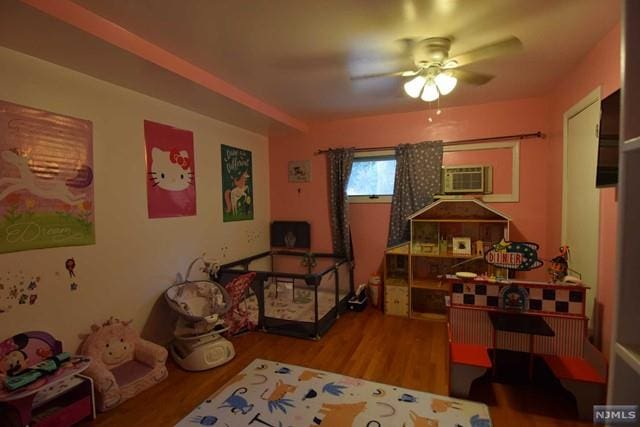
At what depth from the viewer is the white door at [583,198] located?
7.14ft

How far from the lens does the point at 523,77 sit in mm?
2670

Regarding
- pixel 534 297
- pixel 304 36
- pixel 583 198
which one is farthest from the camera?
pixel 583 198

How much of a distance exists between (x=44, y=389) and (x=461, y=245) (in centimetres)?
356

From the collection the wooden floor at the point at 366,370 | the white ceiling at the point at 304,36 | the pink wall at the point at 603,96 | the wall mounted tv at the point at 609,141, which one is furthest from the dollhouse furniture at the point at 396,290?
the wall mounted tv at the point at 609,141

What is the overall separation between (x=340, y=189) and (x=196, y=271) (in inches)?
76.0

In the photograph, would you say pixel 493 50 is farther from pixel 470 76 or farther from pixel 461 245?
pixel 461 245

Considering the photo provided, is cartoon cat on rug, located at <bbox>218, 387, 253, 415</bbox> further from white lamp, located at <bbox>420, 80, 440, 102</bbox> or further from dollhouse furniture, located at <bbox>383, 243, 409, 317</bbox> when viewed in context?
white lamp, located at <bbox>420, 80, 440, 102</bbox>

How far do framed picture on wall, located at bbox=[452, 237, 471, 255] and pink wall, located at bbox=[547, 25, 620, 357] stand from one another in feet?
2.54

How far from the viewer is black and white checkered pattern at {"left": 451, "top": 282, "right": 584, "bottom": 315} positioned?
2014mm

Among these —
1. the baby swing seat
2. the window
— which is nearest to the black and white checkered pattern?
the window

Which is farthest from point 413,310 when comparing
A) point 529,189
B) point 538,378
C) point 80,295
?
point 80,295

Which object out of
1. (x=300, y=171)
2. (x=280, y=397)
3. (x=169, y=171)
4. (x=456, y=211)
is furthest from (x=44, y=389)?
(x=456, y=211)

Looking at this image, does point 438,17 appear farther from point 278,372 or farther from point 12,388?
point 12,388

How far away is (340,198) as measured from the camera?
3908 mm
